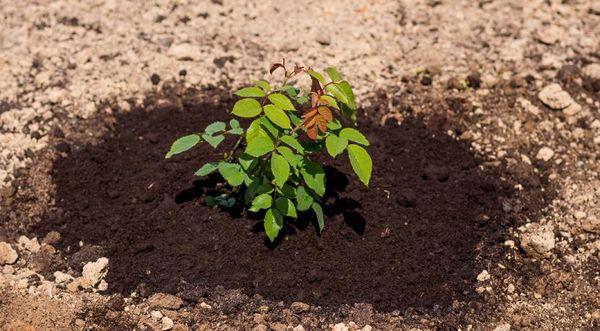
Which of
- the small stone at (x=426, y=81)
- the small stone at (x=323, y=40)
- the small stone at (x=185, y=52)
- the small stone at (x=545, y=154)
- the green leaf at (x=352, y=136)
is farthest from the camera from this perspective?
the small stone at (x=323, y=40)

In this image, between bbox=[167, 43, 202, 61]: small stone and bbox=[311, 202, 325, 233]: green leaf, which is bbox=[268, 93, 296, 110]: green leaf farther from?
bbox=[167, 43, 202, 61]: small stone

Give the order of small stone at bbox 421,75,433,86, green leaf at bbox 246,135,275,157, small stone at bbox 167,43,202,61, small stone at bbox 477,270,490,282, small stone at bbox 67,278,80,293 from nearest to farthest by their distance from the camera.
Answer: green leaf at bbox 246,135,275,157, small stone at bbox 67,278,80,293, small stone at bbox 477,270,490,282, small stone at bbox 421,75,433,86, small stone at bbox 167,43,202,61

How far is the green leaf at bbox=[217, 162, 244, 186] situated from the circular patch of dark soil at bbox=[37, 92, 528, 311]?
464mm

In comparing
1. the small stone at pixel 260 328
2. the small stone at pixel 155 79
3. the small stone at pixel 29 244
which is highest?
the small stone at pixel 155 79

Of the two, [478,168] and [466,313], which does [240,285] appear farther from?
[478,168]

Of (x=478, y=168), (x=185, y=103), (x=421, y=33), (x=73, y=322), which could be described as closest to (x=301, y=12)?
(x=421, y=33)

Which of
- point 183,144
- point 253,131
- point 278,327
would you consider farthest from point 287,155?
point 278,327

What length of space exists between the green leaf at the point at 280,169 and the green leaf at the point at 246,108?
0.21m

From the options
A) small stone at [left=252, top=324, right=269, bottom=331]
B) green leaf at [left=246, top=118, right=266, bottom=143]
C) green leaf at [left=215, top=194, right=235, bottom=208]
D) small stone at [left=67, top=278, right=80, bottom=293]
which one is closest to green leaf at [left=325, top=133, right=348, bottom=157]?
green leaf at [left=246, top=118, right=266, bottom=143]

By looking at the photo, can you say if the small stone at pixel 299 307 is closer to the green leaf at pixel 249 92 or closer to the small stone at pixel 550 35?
the green leaf at pixel 249 92

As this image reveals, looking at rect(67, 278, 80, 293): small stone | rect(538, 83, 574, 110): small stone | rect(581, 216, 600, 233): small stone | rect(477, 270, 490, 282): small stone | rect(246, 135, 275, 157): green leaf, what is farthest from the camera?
rect(538, 83, 574, 110): small stone

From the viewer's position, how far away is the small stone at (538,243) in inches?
143

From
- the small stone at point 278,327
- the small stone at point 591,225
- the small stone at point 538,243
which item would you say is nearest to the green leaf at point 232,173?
the small stone at point 278,327

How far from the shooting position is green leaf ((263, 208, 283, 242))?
328 cm
